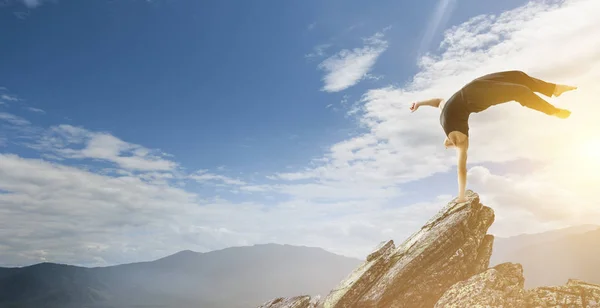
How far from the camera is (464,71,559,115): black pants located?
53.1 feet

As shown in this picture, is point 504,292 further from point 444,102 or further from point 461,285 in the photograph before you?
point 444,102

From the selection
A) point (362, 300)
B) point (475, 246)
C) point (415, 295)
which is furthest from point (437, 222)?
point (362, 300)

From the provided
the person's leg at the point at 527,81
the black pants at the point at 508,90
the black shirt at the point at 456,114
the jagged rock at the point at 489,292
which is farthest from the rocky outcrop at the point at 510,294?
the person's leg at the point at 527,81

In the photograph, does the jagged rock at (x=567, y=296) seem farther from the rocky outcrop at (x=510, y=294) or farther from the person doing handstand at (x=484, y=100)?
the person doing handstand at (x=484, y=100)

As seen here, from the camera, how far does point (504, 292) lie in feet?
59.5

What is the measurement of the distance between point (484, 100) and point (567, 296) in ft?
28.2

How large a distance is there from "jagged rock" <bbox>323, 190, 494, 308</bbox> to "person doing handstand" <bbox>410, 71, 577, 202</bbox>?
4.80 m

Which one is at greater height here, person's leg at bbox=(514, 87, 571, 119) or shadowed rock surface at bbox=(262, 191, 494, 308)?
person's leg at bbox=(514, 87, 571, 119)

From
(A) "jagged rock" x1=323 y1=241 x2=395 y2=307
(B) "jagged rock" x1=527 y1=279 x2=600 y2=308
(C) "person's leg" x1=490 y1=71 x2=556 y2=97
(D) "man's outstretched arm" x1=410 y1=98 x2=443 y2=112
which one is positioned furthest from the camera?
(A) "jagged rock" x1=323 y1=241 x2=395 y2=307

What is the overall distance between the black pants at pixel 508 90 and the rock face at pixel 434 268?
7.88 metres

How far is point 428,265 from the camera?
74.2ft

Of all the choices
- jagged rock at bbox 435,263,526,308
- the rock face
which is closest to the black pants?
jagged rock at bbox 435,263,526,308

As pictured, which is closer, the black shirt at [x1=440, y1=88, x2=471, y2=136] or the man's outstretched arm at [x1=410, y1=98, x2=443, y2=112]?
the black shirt at [x1=440, y1=88, x2=471, y2=136]

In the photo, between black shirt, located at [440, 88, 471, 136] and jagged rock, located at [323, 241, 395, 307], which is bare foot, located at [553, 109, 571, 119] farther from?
jagged rock, located at [323, 241, 395, 307]
